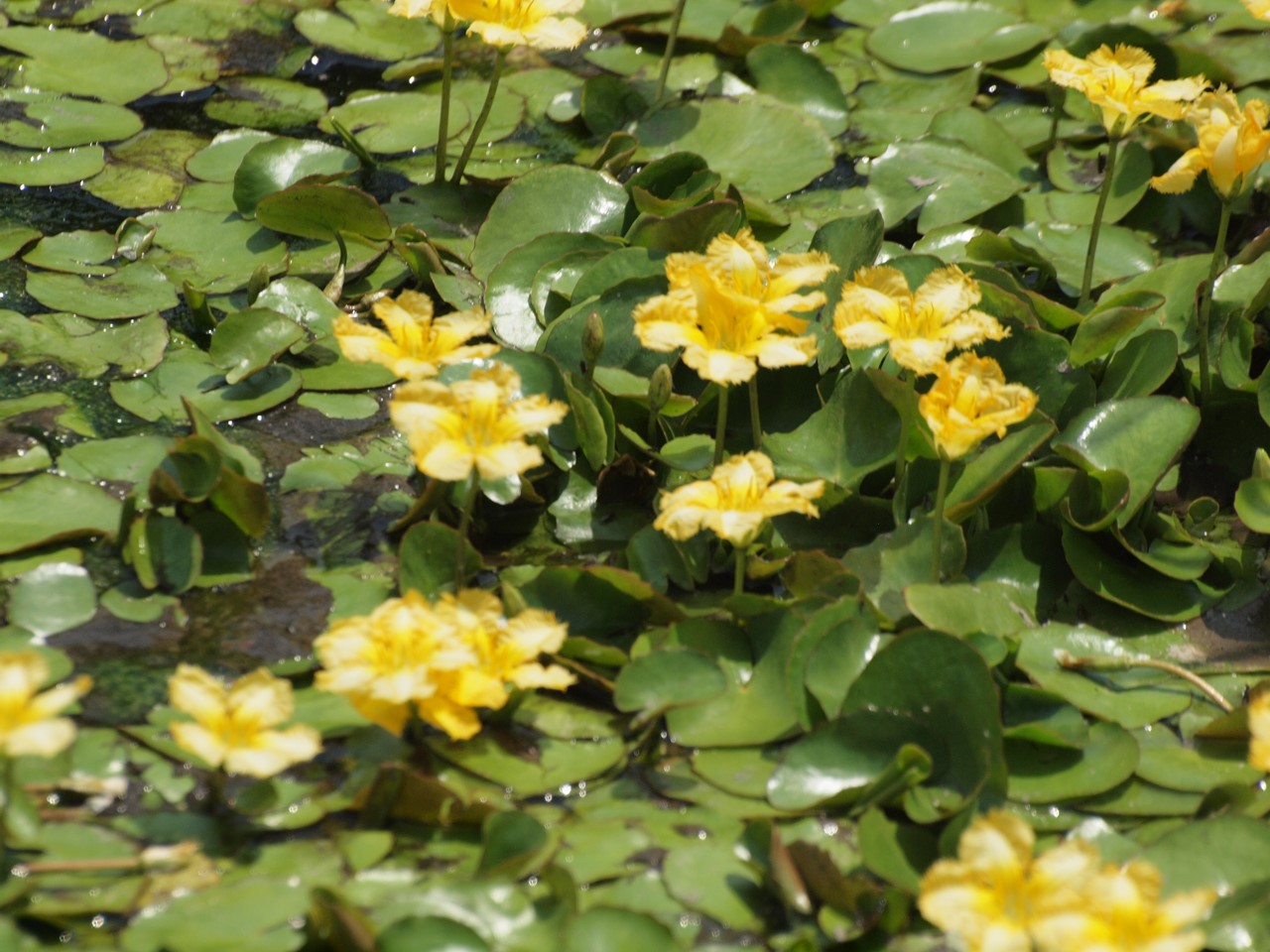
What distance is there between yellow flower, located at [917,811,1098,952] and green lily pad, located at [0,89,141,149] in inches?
81.9

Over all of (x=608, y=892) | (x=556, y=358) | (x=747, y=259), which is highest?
(x=747, y=259)

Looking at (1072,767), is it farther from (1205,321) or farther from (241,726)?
(241,726)

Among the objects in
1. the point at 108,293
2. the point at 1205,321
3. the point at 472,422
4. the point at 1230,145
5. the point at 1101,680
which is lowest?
the point at 1101,680

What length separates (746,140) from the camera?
8.64 ft

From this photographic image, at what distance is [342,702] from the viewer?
1.57 m

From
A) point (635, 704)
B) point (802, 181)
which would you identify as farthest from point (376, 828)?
point (802, 181)

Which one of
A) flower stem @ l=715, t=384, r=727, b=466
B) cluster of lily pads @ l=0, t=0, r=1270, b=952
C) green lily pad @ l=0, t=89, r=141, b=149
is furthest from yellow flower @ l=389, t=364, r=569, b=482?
green lily pad @ l=0, t=89, r=141, b=149

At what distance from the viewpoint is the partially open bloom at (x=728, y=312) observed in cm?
165

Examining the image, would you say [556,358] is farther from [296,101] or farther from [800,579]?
[296,101]

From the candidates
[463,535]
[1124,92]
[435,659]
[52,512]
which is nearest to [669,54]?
[1124,92]

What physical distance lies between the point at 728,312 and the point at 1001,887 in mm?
Result: 735

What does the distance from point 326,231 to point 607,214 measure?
47 centimetres

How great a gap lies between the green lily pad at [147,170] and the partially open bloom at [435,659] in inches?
51.5

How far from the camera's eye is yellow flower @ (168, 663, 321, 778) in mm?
1342
